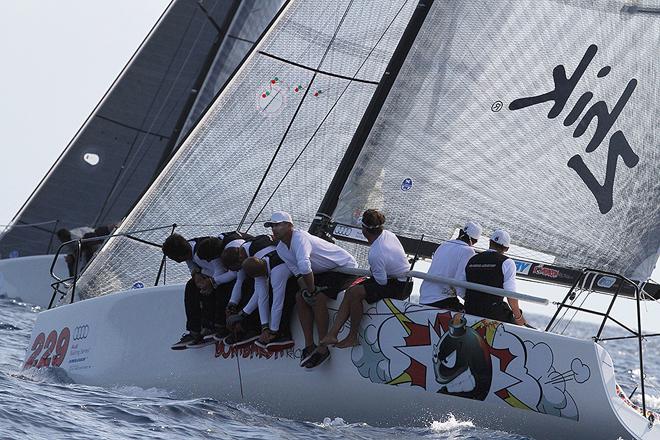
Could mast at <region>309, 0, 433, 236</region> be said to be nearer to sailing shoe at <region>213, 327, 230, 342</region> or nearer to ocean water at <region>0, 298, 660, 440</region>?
sailing shoe at <region>213, 327, 230, 342</region>

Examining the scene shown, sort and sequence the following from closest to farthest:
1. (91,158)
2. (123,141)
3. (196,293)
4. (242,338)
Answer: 1. (242,338)
2. (196,293)
3. (91,158)
4. (123,141)

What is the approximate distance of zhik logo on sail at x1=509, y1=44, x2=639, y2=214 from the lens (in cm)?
859

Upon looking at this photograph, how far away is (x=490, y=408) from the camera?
6.81 metres

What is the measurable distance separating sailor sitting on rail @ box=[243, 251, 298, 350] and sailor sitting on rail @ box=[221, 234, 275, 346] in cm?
7

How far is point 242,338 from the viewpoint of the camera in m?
7.61

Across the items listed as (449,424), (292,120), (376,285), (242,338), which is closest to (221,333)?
(242,338)

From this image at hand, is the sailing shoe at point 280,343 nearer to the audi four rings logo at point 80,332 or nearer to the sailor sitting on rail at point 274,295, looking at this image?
the sailor sitting on rail at point 274,295

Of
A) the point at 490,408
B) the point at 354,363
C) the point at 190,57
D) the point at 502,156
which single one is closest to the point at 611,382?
the point at 490,408

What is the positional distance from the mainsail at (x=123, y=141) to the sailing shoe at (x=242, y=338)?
8.46m

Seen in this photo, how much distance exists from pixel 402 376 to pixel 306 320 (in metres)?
0.62

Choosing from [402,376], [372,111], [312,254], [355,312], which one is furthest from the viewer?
[372,111]

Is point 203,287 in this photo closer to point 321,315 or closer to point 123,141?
point 321,315

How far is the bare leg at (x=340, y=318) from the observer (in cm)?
713

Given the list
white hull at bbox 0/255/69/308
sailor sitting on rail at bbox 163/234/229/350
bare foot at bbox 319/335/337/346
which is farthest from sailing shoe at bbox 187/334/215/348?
white hull at bbox 0/255/69/308
